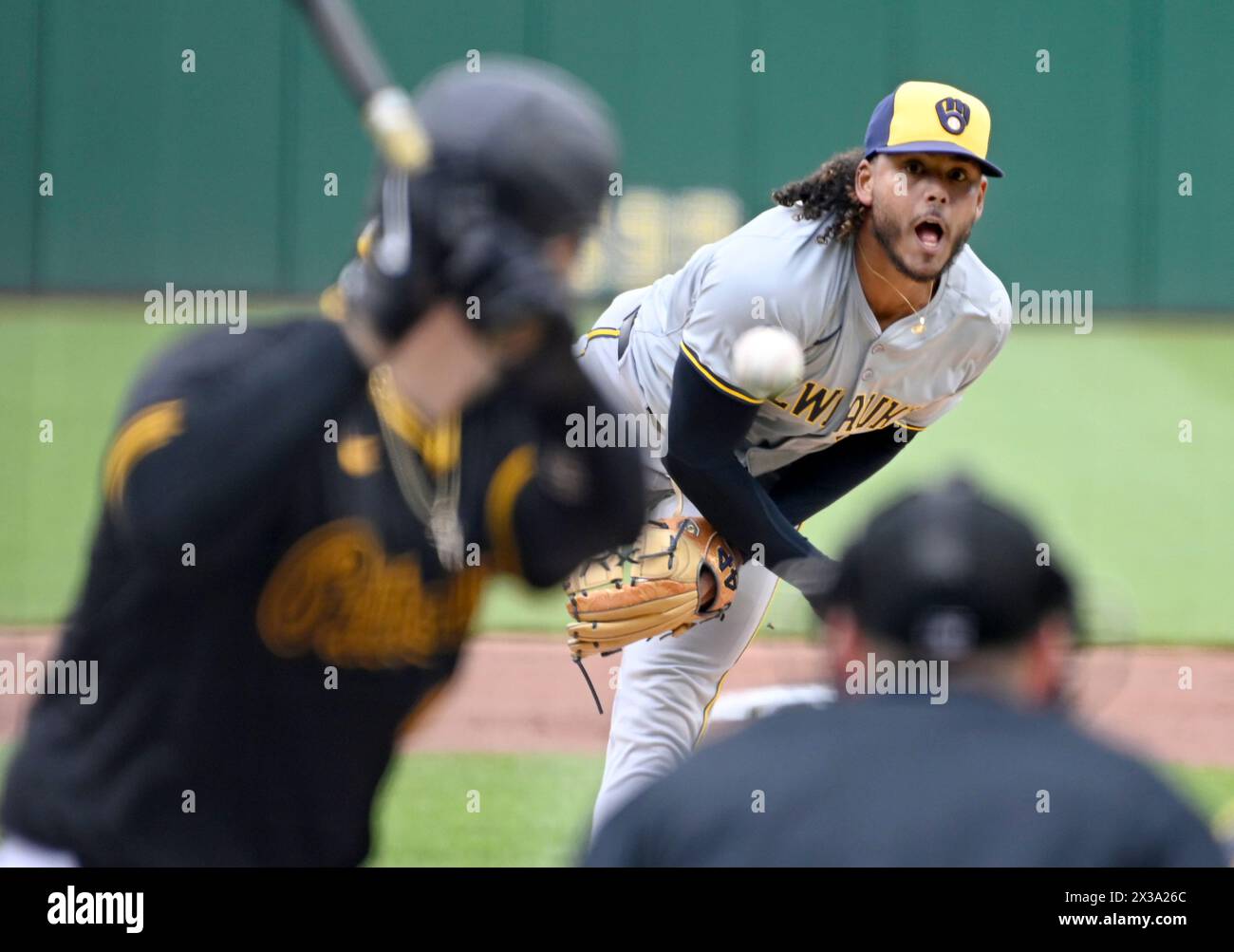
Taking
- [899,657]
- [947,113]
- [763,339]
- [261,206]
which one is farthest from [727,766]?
[261,206]

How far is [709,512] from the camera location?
3.57 metres

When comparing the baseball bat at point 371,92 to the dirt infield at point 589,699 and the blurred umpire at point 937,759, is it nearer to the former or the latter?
the blurred umpire at point 937,759

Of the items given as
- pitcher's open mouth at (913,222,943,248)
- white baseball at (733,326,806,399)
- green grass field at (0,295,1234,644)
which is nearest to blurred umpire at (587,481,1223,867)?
white baseball at (733,326,806,399)

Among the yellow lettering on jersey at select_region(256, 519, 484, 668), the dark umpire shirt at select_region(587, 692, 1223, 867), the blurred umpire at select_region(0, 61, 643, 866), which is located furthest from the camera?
the yellow lettering on jersey at select_region(256, 519, 484, 668)

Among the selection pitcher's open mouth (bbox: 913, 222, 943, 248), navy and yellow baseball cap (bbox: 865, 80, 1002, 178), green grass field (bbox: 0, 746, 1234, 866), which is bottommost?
green grass field (bbox: 0, 746, 1234, 866)

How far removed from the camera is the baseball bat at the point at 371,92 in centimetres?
157

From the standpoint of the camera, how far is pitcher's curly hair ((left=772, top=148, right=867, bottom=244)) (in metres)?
3.55

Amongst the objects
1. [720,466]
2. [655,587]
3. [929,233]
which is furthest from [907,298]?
[655,587]

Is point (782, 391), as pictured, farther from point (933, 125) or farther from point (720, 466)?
point (933, 125)

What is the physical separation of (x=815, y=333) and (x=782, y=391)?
161 mm

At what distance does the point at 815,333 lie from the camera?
3520 millimetres

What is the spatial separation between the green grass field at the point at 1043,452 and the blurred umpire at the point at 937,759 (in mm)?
A: 5920

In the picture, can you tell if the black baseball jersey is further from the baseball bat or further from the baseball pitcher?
the baseball pitcher

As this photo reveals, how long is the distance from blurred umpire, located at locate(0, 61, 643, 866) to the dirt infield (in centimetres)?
339
